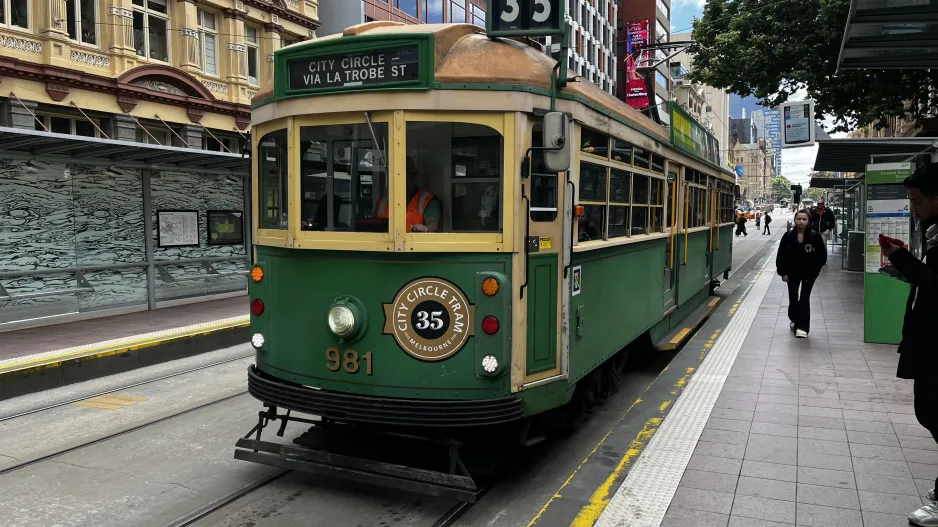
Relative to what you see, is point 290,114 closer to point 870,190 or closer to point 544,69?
point 544,69

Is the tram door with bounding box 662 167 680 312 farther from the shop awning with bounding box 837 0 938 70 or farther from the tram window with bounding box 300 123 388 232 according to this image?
the tram window with bounding box 300 123 388 232

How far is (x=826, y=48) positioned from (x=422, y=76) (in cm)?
1407

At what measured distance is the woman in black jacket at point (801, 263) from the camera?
954 centimetres

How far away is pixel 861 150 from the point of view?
1136 cm

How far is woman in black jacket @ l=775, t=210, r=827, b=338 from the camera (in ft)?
31.3

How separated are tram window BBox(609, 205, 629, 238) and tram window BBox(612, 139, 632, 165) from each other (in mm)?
403

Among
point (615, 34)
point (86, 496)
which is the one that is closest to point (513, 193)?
point (86, 496)

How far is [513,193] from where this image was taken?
4402 mm

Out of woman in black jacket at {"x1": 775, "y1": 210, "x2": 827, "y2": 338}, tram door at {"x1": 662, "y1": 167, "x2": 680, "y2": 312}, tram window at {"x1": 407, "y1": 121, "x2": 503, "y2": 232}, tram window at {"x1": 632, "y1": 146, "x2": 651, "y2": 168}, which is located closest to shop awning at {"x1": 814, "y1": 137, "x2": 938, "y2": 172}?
woman in black jacket at {"x1": 775, "y1": 210, "x2": 827, "y2": 338}

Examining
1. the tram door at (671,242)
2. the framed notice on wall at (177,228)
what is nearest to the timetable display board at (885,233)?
the tram door at (671,242)

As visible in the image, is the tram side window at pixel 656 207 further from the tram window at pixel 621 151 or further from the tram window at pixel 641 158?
the tram window at pixel 621 151

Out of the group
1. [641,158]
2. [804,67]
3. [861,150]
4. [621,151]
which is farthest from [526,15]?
[804,67]

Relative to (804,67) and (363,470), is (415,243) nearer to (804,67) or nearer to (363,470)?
(363,470)

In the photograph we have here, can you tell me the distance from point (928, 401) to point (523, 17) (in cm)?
322
